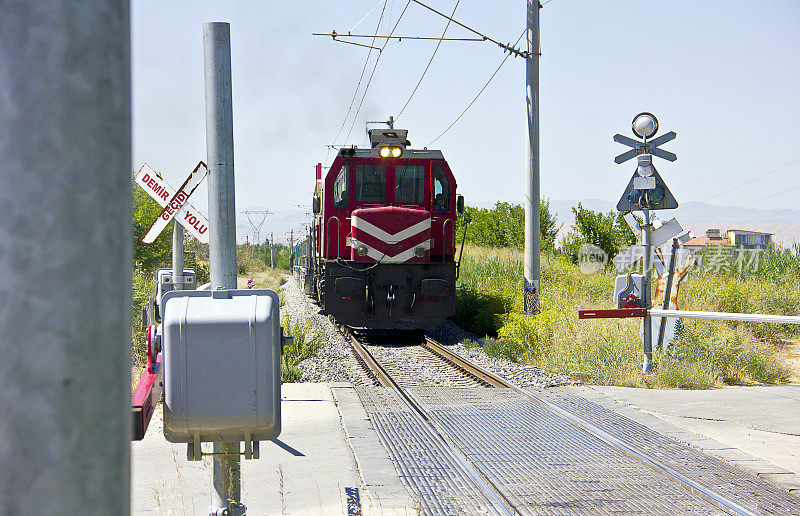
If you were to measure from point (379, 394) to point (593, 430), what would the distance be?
124 inches

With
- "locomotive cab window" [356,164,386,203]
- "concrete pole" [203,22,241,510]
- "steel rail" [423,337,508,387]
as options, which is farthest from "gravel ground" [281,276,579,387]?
"concrete pole" [203,22,241,510]

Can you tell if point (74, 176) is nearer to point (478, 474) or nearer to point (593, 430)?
point (478, 474)

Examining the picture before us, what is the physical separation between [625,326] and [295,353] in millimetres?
5243

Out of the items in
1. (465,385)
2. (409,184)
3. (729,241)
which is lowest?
(465,385)

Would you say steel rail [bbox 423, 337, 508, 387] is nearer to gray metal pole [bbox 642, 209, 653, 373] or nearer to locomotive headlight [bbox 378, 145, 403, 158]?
gray metal pole [bbox 642, 209, 653, 373]

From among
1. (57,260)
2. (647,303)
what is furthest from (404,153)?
(57,260)

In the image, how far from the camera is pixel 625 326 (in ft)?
39.4

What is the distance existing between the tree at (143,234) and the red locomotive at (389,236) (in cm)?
953

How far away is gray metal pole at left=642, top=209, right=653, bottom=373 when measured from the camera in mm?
10023

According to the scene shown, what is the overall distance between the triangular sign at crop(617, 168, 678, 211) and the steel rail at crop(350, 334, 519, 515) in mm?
3969

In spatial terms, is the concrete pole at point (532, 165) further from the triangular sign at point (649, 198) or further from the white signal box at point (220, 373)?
the white signal box at point (220, 373)

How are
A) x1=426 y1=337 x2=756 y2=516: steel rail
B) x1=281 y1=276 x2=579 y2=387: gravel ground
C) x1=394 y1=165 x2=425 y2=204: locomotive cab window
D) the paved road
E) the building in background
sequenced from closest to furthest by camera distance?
x1=426 y1=337 x2=756 y2=516: steel rail → the paved road → x1=281 y1=276 x2=579 y2=387: gravel ground → x1=394 y1=165 x2=425 y2=204: locomotive cab window → the building in background

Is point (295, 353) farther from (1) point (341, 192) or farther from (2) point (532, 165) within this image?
(2) point (532, 165)

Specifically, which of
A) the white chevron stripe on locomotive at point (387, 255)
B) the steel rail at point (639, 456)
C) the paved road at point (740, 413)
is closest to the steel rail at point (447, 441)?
the steel rail at point (639, 456)
